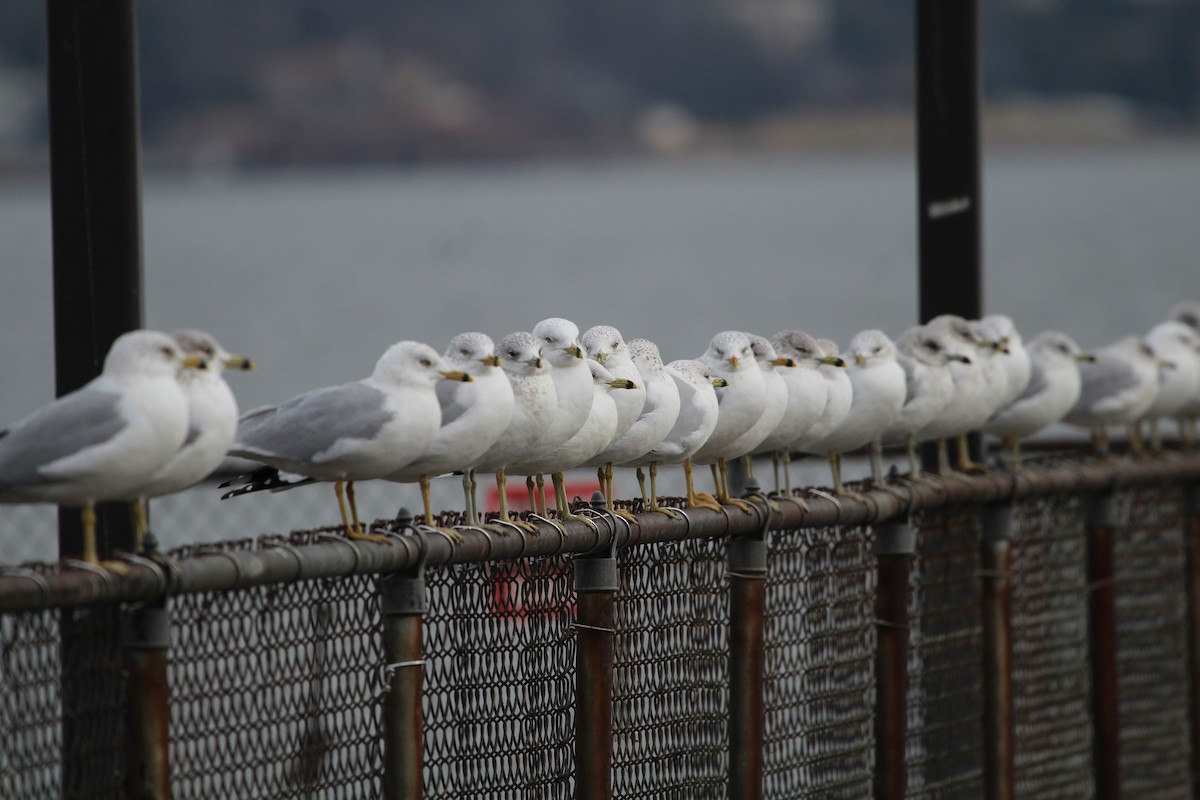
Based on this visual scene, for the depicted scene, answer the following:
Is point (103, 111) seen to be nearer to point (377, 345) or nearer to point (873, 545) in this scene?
point (873, 545)

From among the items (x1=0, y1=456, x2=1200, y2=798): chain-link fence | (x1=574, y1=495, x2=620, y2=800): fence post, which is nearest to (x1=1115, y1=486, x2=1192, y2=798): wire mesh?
(x1=0, y1=456, x2=1200, y2=798): chain-link fence

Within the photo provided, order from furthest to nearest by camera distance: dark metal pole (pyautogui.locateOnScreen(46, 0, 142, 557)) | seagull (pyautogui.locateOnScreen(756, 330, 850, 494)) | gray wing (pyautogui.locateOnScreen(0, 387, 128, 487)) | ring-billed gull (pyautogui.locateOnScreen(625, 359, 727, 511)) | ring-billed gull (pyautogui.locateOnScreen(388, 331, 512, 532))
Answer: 1. seagull (pyautogui.locateOnScreen(756, 330, 850, 494))
2. ring-billed gull (pyautogui.locateOnScreen(625, 359, 727, 511))
3. ring-billed gull (pyautogui.locateOnScreen(388, 331, 512, 532))
4. dark metal pole (pyautogui.locateOnScreen(46, 0, 142, 557))
5. gray wing (pyautogui.locateOnScreen(0, 387, 128, 487))

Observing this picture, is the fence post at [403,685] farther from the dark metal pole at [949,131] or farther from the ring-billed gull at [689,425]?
the dark metal pole at [949,131]

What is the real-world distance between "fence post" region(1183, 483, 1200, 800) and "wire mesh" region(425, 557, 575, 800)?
13.7ft

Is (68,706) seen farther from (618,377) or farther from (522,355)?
(618,377)

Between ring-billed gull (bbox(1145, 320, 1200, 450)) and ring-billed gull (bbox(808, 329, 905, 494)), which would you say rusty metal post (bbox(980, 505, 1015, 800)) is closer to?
ring-billed gull (bbox(808, 329, 905, 494))

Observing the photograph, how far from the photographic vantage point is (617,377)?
6602mm

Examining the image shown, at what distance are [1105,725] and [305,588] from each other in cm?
423

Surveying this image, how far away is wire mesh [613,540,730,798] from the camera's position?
5602 millimetres

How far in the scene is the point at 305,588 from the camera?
470 centimetres

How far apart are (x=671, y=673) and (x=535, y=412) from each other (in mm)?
909

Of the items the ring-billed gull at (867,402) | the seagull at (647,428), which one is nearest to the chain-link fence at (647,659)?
the seagull at (647,428)

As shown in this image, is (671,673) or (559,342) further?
(559,342)

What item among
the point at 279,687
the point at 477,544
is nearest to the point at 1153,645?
the point at 477,544
